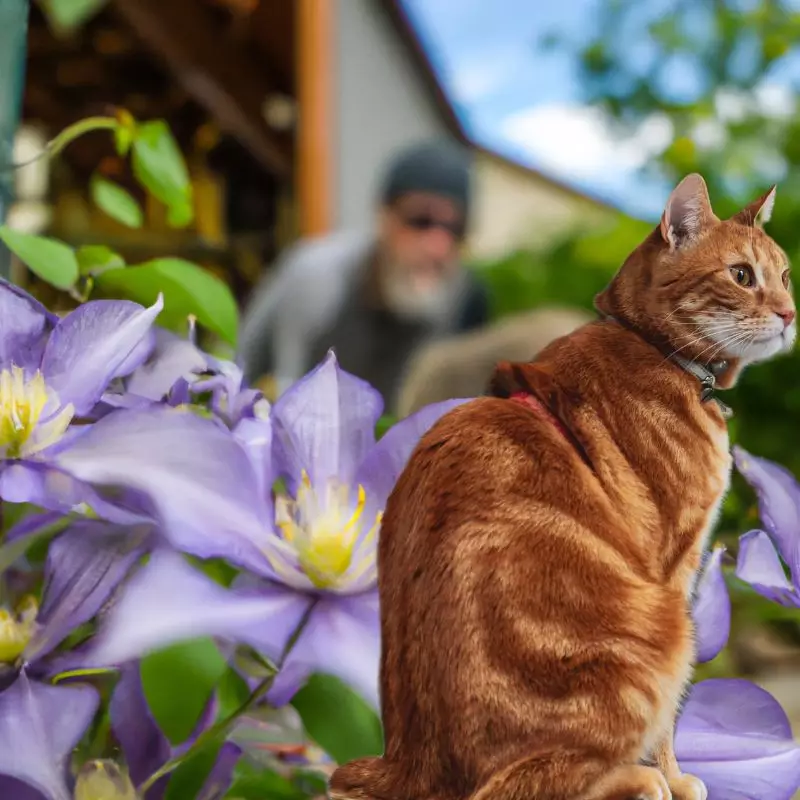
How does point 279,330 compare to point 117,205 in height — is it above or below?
below

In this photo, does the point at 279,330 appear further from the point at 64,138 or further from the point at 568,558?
the point at 568,558

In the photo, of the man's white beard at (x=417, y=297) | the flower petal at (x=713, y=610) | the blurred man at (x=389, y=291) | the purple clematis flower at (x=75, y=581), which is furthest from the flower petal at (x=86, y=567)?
the man's white beard at (x=417, y=297)

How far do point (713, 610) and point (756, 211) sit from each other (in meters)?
0.08

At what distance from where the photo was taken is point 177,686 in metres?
0.20

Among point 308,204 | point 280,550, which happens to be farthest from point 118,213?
point 308,204

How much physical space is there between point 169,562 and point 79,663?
0.03 m

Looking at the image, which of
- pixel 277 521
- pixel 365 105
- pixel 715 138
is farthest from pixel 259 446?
pixel 365 105

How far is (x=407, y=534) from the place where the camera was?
161 millimetres

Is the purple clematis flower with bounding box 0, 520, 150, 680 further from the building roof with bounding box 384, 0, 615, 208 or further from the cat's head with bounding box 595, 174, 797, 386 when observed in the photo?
the building roof with bounding box 384, 0, 615, 208

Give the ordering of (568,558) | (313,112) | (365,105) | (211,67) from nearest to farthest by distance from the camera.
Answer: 1. (568,558)
2. (313,112)
3. (211,67)
4. (365,105)

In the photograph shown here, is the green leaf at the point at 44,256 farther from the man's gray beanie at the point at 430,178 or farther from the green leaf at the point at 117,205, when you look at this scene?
the man's gray beanie at the point at 430,178

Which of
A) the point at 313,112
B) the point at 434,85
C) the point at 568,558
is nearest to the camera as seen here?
the point at 568,558

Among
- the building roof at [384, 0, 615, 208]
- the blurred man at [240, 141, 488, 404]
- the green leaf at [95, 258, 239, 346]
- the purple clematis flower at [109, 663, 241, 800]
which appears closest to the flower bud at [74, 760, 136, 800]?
the purple clematis flower at [109, 663, 241, 800]

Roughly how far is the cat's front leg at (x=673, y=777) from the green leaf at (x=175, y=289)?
5.6 inches
